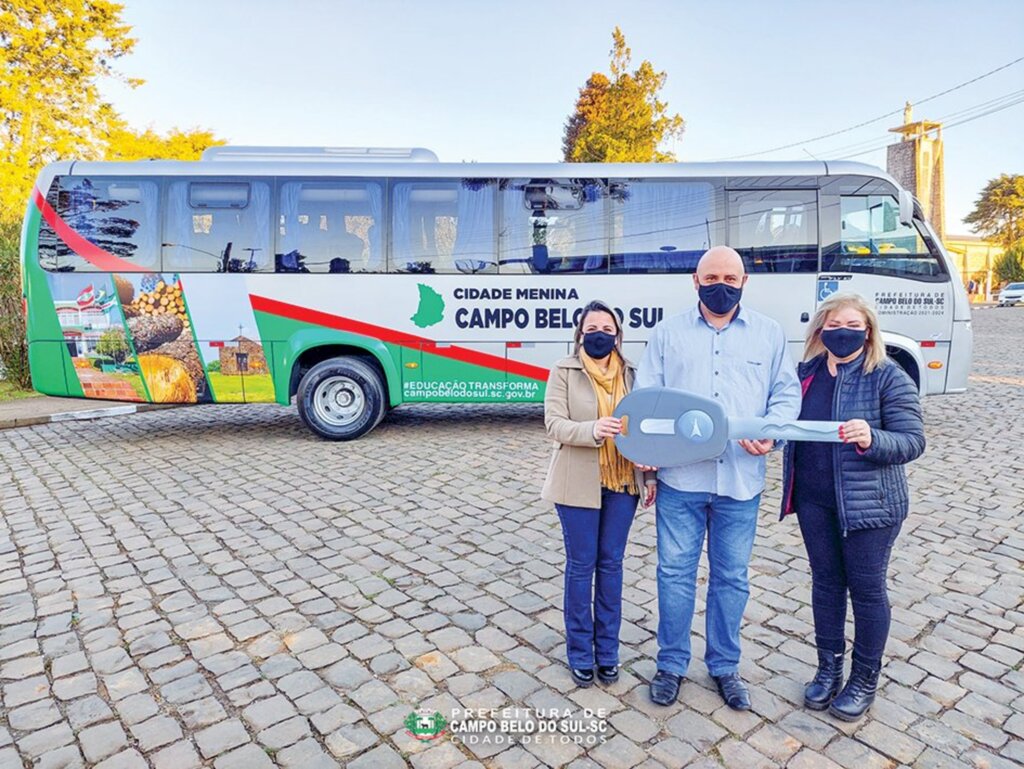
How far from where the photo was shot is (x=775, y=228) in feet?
27.3

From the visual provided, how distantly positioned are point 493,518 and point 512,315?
3.45 metres

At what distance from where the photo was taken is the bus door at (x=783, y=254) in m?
8.29

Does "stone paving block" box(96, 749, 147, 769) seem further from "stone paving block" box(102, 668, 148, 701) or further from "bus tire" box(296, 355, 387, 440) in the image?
"bus tire" box(296, 355, 387, 440)

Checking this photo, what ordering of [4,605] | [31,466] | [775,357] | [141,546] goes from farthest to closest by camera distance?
[31,466], [141,546], [4,605], [775,357]

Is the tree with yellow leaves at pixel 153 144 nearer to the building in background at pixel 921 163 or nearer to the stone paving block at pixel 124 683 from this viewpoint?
the stone paving block at pixel 124 683

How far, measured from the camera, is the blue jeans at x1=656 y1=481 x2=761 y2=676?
2.93 m

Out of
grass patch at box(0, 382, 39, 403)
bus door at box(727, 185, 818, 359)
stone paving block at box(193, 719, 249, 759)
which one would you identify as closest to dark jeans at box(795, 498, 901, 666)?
stone paving block at box(193, 719, 249, 759)

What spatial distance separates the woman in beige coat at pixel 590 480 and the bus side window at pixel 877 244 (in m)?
6.33

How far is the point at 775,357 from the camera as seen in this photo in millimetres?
2904

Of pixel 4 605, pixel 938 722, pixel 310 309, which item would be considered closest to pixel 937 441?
pixel 938 722

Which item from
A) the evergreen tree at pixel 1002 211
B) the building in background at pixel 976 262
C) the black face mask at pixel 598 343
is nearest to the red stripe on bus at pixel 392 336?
the black face mask at pixel 598 343

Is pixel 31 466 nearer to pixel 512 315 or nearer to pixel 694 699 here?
pixel 512 315

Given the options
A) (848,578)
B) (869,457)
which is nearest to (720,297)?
(869,457)

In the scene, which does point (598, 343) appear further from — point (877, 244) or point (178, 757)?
point (877, 244)
